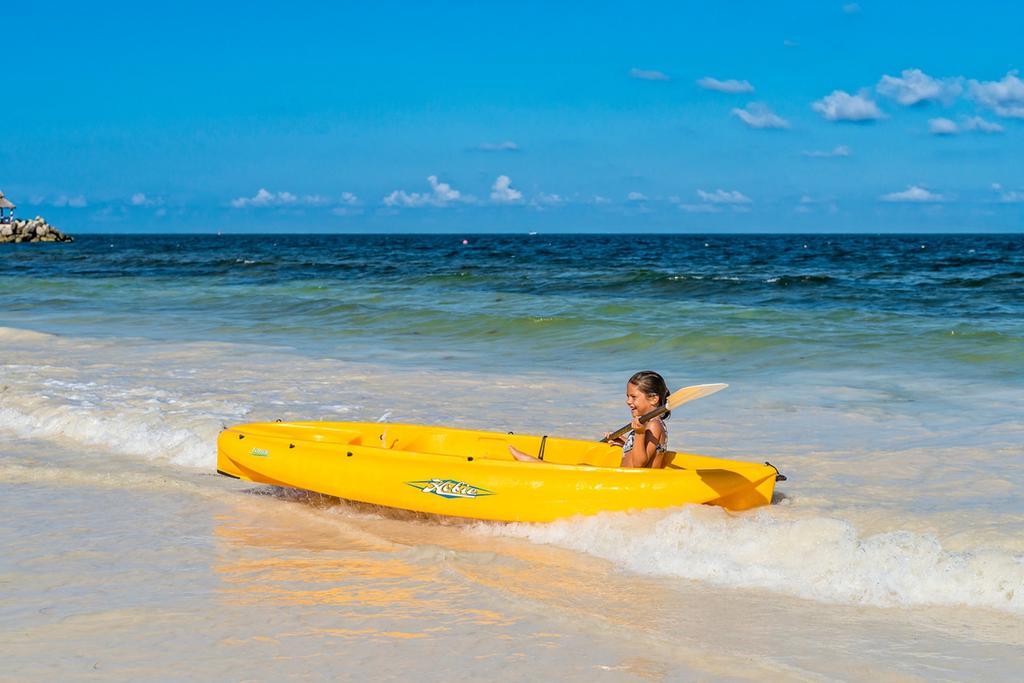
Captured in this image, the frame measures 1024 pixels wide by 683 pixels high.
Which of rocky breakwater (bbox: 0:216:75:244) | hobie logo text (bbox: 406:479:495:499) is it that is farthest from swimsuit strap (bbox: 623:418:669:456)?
rocky breakwater (bbox: 0:216:75:244)

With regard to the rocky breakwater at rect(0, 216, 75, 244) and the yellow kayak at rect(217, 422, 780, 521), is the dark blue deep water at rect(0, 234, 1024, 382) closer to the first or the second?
the yellow kayak at rect(217, 422, 780, 521)

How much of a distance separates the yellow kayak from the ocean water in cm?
14

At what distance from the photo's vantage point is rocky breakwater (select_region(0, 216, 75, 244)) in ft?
266

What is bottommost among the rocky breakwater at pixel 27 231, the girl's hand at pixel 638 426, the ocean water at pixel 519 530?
the ocean water at pixel 519 530

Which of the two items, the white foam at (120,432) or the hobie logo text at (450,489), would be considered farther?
the white foam at (120,432)

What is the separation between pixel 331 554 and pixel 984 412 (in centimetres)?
699

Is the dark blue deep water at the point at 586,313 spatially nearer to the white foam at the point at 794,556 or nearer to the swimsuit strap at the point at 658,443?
the swimsuit strap at the point at 658,443

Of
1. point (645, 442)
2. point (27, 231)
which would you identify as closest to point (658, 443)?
point (645, 442)

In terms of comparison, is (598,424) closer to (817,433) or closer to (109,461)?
(817,433)

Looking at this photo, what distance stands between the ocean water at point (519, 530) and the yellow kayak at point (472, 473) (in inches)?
5.4

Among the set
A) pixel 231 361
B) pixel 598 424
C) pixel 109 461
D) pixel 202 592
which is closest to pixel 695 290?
pixel 231 361

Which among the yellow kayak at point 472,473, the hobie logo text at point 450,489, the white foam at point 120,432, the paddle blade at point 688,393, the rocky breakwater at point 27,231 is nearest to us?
the yellow kayak at point 472,473

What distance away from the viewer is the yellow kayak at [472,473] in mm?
6031

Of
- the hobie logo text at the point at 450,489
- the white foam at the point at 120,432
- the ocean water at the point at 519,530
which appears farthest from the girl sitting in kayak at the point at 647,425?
the white foam at the point at 120,432
